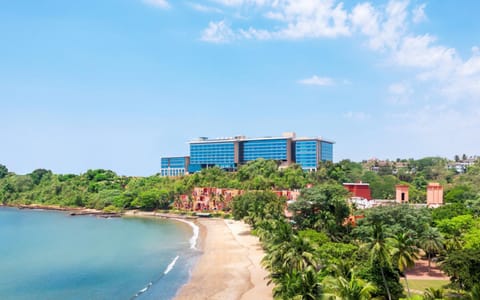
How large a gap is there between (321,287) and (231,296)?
13.5 m

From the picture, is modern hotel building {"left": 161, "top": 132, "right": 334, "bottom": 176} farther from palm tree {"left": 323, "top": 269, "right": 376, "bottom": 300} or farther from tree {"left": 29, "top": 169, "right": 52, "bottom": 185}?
palm tree {"left": 323, "top": 269, "right": 376, "bottom": 300}

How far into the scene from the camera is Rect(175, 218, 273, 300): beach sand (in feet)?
120

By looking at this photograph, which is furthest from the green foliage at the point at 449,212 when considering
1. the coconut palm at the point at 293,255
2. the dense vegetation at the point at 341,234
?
the coconut palm at the point at 293,255

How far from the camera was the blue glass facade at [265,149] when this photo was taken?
14750 centimetres

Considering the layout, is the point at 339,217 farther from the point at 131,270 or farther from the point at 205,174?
the point at 205,174

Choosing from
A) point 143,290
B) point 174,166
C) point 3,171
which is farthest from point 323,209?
point 3,171

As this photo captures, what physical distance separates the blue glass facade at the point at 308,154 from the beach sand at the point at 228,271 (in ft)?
255

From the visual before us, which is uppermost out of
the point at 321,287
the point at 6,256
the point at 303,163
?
the point at 303,163

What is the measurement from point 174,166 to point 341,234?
133 meters

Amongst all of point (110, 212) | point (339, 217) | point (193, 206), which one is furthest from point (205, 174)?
point (339, 217)

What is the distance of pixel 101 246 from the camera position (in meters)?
65.2

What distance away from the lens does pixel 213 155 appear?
159 metres

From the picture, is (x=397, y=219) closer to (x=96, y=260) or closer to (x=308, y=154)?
(x=96, y=260)

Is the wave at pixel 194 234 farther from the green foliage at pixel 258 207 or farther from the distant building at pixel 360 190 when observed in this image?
the distant building at pixel 360 190
